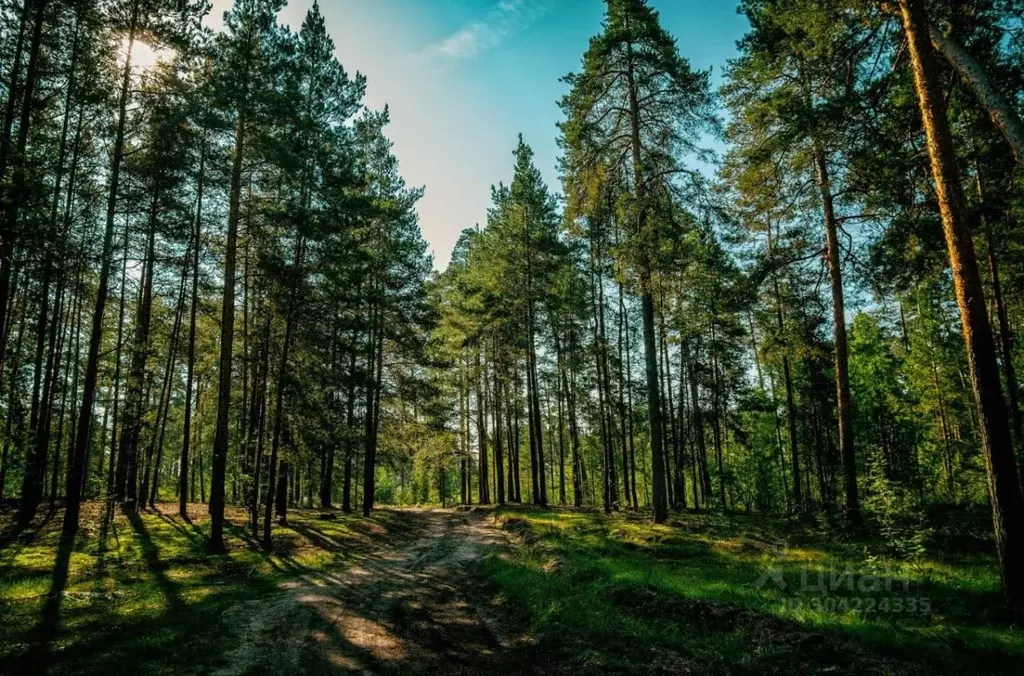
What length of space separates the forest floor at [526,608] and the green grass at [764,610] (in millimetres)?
31

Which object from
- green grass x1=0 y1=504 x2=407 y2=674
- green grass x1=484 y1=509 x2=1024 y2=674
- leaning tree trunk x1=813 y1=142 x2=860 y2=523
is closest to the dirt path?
green grass x1=0 y1=504 x2=407 y2=674

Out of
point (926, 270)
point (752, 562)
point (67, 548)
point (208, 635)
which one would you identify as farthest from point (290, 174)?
point (926, 270)

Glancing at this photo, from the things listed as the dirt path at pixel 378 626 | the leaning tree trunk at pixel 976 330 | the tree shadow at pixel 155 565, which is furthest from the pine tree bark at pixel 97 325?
the leaning tree trunk at pixel 976 330

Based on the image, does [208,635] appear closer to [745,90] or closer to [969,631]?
[969,631]

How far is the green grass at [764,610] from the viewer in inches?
210

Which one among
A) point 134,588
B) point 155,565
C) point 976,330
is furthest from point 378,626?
point 976,330

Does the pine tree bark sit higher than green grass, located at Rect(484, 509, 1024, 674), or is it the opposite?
the pine tree bark

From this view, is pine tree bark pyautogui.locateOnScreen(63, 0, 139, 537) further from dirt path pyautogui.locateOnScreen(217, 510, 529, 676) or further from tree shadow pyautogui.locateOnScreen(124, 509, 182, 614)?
dirt path pyautogui.locateOnScreen(217, 510, 529, 676)

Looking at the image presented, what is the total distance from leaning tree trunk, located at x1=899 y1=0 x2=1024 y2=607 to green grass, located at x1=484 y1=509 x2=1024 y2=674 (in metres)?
0.92

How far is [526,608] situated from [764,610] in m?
3.84

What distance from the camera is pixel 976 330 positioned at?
23.8ft

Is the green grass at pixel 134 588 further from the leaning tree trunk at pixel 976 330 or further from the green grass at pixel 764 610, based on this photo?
the leaning tree trunk at pixel 976 330

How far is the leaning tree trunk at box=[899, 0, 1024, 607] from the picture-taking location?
6594 mm

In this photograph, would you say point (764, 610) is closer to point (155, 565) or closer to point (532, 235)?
point (155, 565)
